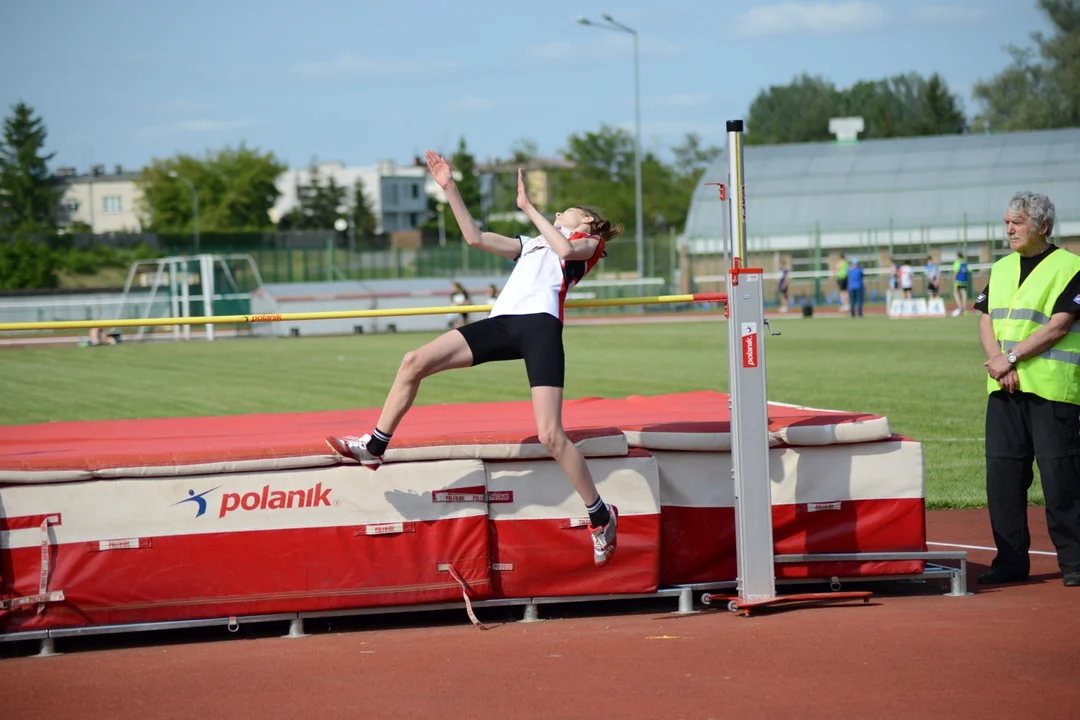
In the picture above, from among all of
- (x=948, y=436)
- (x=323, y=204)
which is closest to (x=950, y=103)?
(x=323, y=204)

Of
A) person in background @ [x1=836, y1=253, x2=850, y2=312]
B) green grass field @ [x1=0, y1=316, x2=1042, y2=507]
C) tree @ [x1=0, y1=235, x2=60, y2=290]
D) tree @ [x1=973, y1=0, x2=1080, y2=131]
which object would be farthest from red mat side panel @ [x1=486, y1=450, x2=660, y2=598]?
tree @ [x1=973, y1=0, x2=1080, y2=131]

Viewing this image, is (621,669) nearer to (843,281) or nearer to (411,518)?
(411,518)

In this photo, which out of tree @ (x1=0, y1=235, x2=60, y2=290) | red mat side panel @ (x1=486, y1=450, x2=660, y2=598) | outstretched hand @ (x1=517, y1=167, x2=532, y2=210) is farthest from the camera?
tree @ (x1=0, y1=235, x2=60, y2=290)

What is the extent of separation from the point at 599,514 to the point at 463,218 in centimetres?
150

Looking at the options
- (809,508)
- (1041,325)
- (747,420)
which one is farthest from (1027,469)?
(747,420)

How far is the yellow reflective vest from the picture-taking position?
20.0 feet

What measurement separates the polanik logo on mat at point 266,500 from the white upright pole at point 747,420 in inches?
73.9

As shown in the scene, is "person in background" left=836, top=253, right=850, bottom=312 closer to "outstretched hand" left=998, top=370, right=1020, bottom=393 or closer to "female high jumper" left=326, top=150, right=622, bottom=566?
"outstretched hand" left=998, top=370, right=1020, bottom=393

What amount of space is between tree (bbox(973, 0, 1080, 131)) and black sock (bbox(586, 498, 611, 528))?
70970 millimetres

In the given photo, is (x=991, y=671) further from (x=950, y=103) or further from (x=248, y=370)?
(x=950, y=103)

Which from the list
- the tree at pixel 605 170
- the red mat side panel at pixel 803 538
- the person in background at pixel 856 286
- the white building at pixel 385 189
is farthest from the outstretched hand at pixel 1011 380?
the white building at pixel 385 189

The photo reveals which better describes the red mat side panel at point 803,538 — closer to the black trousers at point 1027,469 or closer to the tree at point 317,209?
the black trousers at point 1027,469

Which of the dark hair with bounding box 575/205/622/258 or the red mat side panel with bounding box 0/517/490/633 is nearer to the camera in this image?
the red mat side panel with bounding box 0/517/490/633

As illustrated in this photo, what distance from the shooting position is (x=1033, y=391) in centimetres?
613
